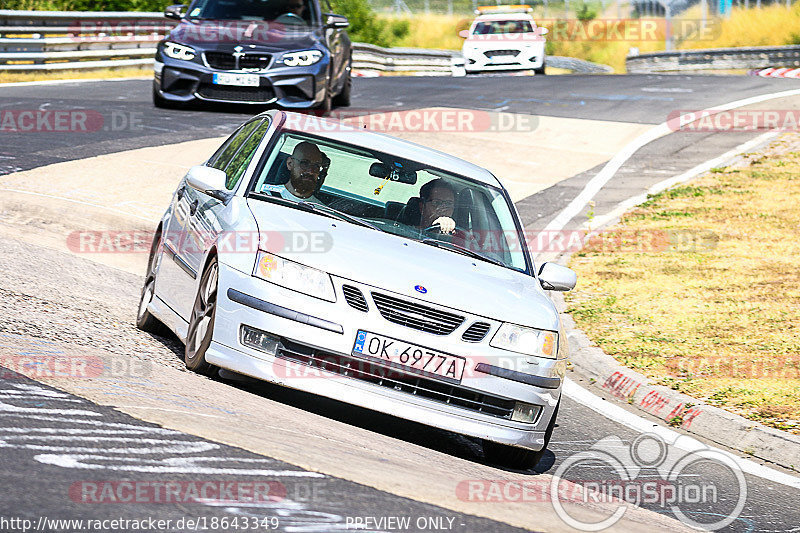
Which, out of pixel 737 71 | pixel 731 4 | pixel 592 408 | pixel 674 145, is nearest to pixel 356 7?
pixel 731 4

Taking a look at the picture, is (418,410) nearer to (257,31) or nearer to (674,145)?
(257,31)

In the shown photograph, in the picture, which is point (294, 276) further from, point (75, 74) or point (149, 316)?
point (75, 74)

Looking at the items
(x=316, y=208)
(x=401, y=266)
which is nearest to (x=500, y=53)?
(x=316, y=208)

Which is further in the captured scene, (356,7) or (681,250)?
(356,7)

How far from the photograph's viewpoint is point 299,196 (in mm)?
7137

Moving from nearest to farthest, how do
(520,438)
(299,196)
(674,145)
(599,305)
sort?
(520,438), (299,196), (599,305), (674,145)

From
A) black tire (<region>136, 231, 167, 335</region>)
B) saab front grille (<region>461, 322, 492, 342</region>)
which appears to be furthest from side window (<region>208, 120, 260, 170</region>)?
saab front grille (<region>461, 322, 492, 342</region>)

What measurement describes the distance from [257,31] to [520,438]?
39.7 feet

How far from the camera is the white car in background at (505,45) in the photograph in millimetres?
33656

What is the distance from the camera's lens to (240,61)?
16797mm

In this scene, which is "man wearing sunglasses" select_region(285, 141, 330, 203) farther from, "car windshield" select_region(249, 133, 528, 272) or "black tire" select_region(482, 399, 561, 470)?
"black tire" select_region(482, 399, 561, 470)

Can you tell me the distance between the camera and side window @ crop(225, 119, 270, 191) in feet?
23.8

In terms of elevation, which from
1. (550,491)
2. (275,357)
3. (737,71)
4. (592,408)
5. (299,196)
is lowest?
(737,71)

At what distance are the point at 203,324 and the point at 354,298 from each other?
3.01ft
